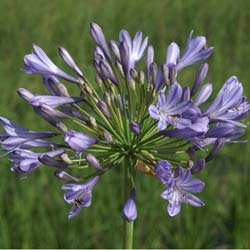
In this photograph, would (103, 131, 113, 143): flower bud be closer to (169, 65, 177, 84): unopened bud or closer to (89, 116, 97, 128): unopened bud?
(89, 116, 97, 128): unopened bud

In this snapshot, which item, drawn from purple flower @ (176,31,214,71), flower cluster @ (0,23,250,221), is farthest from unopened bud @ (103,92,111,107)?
purple flower @ (176,31,214,71)

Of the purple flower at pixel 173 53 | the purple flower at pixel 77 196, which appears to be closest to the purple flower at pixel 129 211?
the purple flower at pixel 77 196

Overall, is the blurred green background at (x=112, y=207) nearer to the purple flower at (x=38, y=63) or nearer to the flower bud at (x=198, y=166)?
the purple flower at (x=38, y=63)

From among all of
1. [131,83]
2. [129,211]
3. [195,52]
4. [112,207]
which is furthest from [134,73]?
[112,207]

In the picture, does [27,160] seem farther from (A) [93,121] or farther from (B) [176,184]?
(B) [176,184]

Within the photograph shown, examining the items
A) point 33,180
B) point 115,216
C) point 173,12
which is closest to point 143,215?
point 115,216
